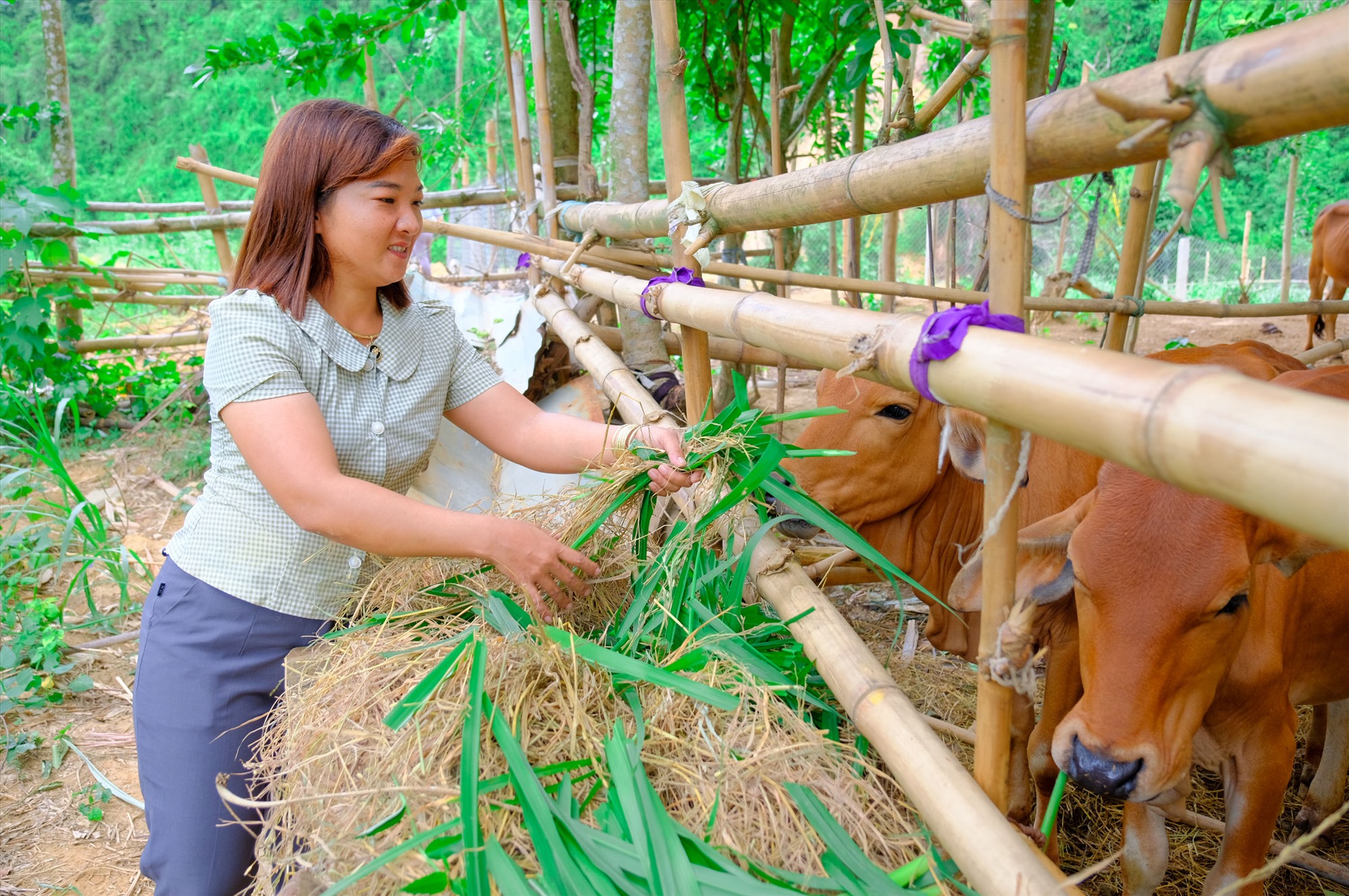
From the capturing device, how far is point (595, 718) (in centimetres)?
146

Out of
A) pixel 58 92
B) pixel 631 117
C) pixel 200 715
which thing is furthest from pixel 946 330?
pixel 58 92

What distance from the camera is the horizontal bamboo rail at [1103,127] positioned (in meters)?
0.80

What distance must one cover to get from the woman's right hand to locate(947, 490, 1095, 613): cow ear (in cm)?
79

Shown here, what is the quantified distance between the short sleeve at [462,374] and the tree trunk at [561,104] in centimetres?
290

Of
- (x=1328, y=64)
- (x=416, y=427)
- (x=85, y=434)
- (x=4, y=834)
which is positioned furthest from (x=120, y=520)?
(x=1328, y=64)

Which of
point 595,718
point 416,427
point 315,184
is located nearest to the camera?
point 595,718

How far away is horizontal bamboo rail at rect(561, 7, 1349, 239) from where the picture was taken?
2.61 feet

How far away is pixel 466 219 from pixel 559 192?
12.9 meters

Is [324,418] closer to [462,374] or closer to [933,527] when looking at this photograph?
[462,374]

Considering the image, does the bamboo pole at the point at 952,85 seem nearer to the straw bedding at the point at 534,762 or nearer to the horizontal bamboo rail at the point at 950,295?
the horizontal bamboo rail at the point at 950,295

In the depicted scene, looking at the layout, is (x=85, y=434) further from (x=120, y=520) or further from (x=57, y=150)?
(x=57, y=150)

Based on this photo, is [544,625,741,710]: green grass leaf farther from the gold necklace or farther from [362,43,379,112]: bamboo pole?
[362,43,379,112]: bamboo pole

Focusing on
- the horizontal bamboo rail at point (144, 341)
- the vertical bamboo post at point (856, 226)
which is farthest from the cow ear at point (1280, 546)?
the horizontal bamboo rail at point (144, 341)

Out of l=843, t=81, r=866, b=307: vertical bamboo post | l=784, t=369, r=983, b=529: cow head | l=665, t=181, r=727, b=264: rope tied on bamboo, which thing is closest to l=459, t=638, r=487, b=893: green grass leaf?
l=665, t=181, r=727, b=264: rope tied on bamboo
